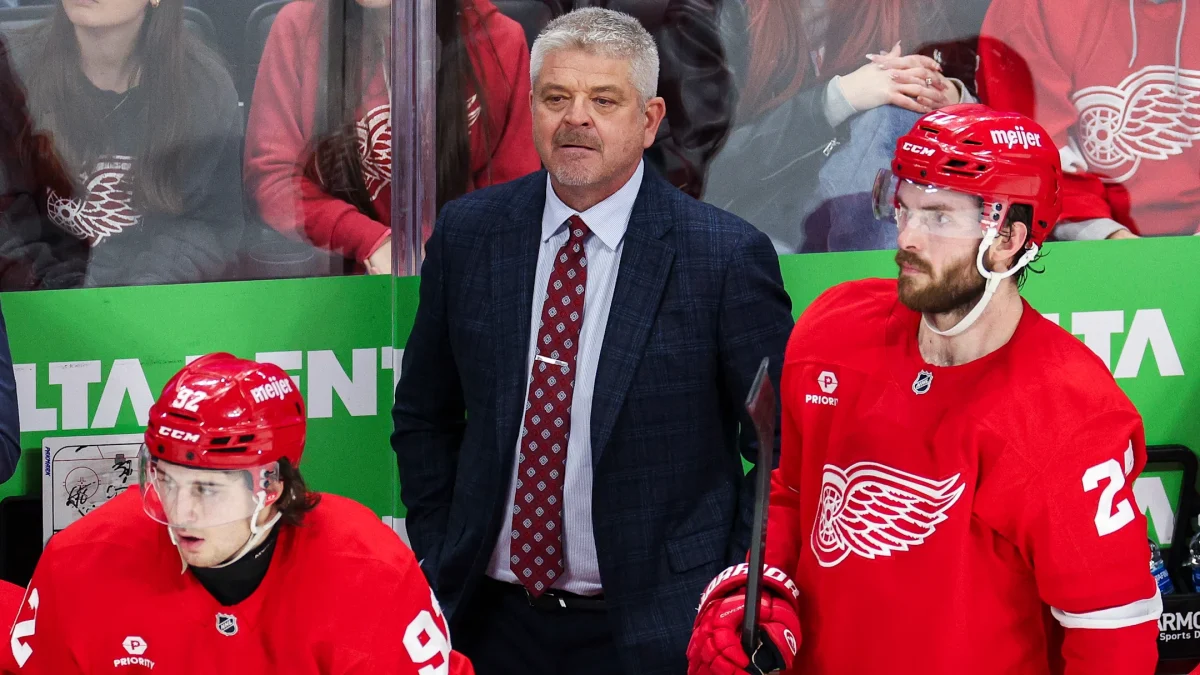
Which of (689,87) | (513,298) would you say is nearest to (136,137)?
(513,298)

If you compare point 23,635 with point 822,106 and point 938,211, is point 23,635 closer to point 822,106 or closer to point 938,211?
point 938,211

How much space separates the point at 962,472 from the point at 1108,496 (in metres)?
0.18

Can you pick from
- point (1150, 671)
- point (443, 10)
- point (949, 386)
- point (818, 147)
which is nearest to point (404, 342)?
point (443, 10)

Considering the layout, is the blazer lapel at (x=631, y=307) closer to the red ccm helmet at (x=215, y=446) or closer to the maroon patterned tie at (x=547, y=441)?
the maroon patterned tie at (x=547, y=441)

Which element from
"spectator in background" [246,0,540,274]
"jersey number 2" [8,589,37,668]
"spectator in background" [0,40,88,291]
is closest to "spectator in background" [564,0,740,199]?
"spectator in background" [246,0,540,274]

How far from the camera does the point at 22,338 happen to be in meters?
3.04

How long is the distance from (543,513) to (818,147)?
1199 mm

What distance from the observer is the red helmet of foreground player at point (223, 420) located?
1897 millimetres

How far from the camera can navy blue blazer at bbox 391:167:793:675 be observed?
2473 millimetres

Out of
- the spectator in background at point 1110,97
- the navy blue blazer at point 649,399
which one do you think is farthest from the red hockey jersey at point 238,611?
the spectator in background at point 1110,97

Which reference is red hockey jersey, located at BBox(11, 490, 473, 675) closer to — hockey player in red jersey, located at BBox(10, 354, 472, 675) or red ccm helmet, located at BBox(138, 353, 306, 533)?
hockey player in red jersey, located at BBox(10, 354, 472, 675)

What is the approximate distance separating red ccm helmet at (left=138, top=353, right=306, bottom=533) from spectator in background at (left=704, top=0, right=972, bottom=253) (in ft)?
4.95

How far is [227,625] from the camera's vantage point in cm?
198

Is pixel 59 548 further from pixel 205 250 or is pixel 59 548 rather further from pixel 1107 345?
pixel 1107 345
